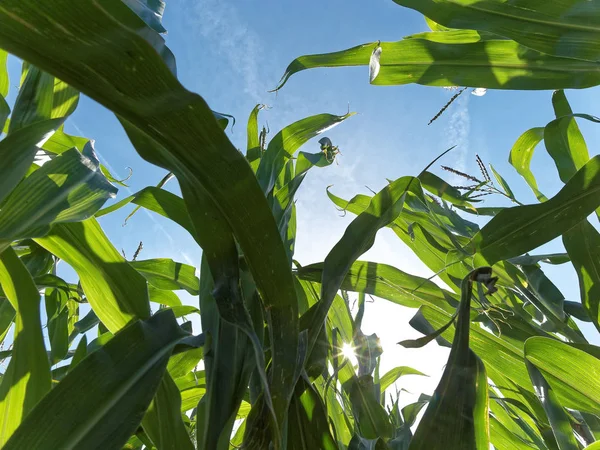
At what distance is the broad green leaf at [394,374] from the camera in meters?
0.94

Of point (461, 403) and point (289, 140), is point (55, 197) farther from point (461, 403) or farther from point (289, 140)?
point (461, 403)

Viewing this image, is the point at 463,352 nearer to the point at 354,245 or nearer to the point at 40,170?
the point at 354,245

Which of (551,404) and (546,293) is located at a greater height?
(546,293)

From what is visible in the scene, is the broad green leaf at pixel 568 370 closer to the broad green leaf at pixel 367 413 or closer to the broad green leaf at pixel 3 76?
the broad green leaf at pixel 367 413

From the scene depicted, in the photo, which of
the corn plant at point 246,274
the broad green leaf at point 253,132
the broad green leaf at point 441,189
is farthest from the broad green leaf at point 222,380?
the broad green leaf at point 441,189

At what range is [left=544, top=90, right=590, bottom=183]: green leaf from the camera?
30.9 inches

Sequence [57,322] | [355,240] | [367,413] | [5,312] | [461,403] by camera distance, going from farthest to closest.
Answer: [57,322], [5,312], [367,413], [355,240], [461,403]

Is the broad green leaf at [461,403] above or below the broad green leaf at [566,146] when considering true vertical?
below

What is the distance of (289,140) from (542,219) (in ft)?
1.19

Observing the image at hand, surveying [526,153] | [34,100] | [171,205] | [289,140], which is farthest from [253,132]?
[526,153]

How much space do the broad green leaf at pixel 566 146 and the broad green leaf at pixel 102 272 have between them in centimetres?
70

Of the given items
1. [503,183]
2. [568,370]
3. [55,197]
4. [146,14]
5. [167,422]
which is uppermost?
[503,183]

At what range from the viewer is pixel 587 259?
691 mm

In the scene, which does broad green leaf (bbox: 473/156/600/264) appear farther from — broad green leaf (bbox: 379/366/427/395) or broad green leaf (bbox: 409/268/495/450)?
broad green leaf (bbox: 379/366/427/395)
